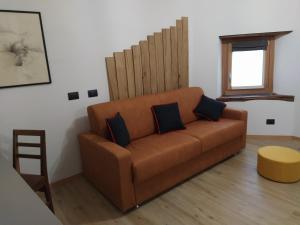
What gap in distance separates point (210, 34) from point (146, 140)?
2.10 metres

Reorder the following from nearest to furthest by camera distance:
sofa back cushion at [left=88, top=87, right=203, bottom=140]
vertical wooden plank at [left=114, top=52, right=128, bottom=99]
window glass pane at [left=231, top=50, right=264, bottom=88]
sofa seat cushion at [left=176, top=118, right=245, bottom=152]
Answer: sofa back cushion at [left=88, top=87, right=203, bottom=140], sofa seat cushion at [left=176, top=118, right=245, bottom=152], vertical wooden plank at [left=114, top=52, right=128, bottom=99], window glass pane at [left=231, top=50, right=264, bottom=88]

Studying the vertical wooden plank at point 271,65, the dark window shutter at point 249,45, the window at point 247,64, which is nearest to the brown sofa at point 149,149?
the window at point 247,64

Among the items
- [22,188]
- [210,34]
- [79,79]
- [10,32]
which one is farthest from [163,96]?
[22,188]

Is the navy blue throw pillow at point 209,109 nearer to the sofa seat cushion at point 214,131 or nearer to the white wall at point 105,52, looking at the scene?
the sofa seat cushion at point 214,131

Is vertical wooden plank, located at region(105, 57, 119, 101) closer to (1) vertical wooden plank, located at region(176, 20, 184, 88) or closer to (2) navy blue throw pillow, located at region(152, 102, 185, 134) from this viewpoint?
(2) navy blue throw pillow, located at region(152, 102, 185, 134)

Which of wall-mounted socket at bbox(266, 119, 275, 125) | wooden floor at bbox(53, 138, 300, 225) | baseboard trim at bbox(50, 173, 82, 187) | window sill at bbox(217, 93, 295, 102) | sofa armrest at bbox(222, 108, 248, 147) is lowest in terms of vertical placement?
wooden floor at bbox(53, 138, 300, 225)

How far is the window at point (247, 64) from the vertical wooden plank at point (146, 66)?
1.32 meters

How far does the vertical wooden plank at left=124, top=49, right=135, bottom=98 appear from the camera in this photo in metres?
3.14

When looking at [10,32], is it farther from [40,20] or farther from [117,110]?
[117,110]

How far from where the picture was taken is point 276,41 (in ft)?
12.1

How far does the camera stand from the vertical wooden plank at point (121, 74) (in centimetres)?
307

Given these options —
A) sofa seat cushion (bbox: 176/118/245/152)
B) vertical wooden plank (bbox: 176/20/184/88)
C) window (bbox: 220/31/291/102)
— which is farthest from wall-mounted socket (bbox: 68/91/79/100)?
window (bbox: 220/31/291/102)

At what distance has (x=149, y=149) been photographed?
246 cm

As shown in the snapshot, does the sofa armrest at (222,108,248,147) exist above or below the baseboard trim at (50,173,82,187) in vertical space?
above
